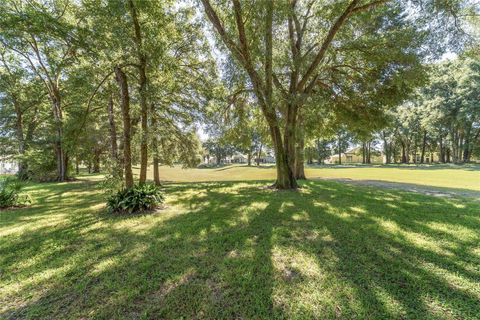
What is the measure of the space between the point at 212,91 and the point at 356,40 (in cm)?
624

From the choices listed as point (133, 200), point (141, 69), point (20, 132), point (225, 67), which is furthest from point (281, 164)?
point (20, 132)

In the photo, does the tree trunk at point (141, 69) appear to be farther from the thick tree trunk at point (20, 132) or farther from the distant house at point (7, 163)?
the thick tree trunk at point (20, 132)

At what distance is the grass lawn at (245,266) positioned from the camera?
6.86 ft

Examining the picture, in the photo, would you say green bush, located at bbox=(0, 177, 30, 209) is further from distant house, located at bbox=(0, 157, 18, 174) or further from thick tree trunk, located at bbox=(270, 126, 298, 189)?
distant house, located at bbox=(0, 157, 18, 174)

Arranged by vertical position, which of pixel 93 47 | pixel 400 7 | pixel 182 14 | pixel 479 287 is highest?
pixel 182 14

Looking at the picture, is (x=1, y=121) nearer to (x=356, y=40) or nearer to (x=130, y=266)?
(x=130, y=266)

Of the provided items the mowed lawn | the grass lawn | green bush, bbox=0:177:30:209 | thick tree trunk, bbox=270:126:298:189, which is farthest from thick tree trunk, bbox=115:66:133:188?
the mowed lawn

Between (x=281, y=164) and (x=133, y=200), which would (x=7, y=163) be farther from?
(x=281, y=164)

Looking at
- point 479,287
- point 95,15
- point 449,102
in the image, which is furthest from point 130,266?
point 449,102

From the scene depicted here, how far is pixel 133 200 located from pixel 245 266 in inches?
168

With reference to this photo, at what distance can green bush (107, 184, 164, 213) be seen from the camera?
568cm

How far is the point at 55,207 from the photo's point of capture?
6.70 metres

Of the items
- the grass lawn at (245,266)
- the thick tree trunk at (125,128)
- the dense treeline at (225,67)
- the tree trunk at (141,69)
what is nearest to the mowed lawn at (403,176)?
the dense treeline at (225,67)

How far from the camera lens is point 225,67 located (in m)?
8.71
